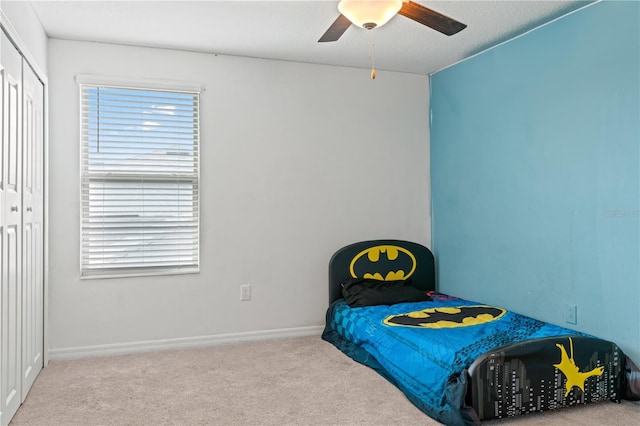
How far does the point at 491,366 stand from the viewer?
98.2 inches

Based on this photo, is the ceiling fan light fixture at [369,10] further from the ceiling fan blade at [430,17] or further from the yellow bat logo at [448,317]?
the yellow bat logo at [448,317]

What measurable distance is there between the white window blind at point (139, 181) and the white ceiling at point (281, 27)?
459mm

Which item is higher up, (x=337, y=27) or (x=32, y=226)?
(x=337, y=27)

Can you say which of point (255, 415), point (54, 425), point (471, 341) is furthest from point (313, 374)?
point (54, 425)

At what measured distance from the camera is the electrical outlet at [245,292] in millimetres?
4059

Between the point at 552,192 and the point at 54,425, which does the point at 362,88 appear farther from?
the point at 54,425

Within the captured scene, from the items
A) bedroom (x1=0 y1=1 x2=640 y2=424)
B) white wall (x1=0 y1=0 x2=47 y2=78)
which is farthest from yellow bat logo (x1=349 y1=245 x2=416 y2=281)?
white wall (x1=0 y1=0 x2=47 y2=78)

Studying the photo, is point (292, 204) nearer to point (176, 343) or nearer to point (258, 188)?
point (258, 188)

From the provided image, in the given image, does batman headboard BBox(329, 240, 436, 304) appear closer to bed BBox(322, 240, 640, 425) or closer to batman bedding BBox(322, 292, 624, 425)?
bed BBox(322, 240, 640, 425)

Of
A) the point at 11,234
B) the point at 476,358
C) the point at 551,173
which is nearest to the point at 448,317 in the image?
the point at 476,358

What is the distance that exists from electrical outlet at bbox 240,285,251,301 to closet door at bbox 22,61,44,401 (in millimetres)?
1408

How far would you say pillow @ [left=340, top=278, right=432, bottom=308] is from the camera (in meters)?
3.96

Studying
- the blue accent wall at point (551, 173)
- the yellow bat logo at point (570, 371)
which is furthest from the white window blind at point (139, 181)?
the yellow bat logo at point (570, 371)

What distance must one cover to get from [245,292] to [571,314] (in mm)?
2360
